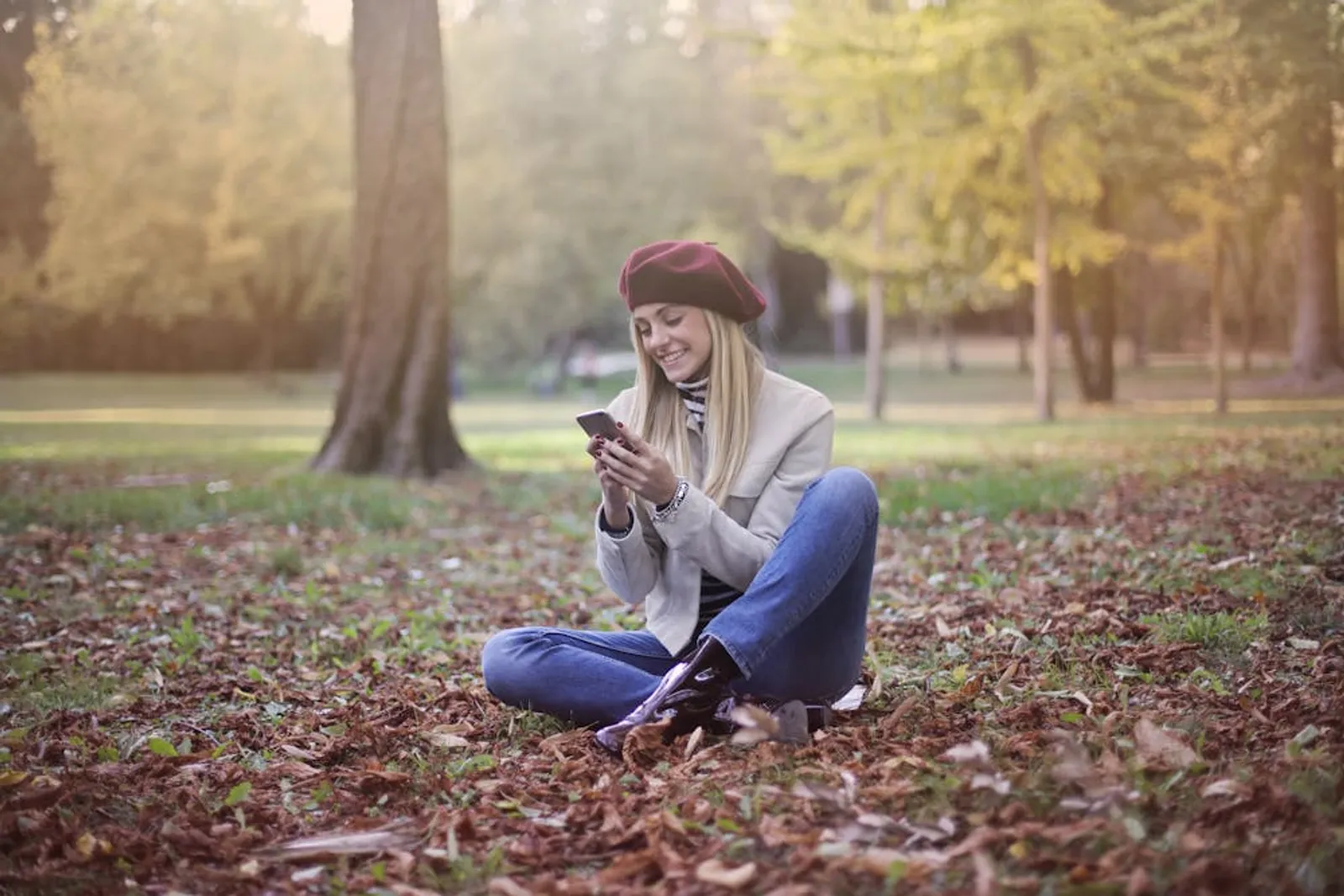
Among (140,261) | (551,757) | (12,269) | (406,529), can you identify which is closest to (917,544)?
(406,529)

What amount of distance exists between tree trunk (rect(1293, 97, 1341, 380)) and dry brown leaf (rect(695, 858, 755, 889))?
335 inches

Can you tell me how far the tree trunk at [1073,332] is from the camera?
19797mm

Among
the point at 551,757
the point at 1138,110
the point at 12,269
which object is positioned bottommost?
the point at 551,757

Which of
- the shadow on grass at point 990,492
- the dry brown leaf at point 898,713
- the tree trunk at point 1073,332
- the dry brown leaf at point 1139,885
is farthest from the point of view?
the tree trunk at point 1073,332

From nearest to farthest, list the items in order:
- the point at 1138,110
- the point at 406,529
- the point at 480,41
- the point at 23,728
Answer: the point at 23,728 → the point at 406,529 → the point at 1138,110 → the point at 480,41

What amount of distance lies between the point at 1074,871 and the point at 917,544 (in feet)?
17.4

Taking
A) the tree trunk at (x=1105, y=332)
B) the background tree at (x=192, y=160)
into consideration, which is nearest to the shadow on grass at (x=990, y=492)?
the background tree at (x=192, y=160)

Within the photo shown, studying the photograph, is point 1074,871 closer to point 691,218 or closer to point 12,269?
point 12,269

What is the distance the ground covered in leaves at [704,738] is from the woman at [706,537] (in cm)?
20

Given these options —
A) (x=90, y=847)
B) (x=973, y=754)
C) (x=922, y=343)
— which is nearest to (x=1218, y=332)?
(x=973, y=754)

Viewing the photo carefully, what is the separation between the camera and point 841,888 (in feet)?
8.80

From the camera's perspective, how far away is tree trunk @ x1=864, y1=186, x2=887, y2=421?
19.0 metres

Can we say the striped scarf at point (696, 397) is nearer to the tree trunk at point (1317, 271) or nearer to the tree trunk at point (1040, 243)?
the tree trunk at point (1317, 271)

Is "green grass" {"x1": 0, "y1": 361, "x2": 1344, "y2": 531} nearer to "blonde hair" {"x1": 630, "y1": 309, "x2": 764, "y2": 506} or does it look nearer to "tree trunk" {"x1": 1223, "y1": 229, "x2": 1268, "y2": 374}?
"tree trunk" {"x1": 1223, "y1": 229, "x2": 1268, "y2": 374}
